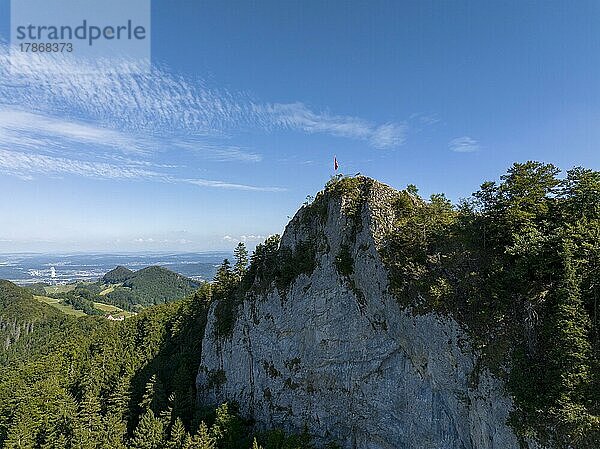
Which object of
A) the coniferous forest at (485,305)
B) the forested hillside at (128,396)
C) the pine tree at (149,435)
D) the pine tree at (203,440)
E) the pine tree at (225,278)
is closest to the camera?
the coniferous forest at (485,305)

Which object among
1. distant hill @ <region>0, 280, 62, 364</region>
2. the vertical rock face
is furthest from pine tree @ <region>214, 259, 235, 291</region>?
distant hill @ <region>0, 280, 62, 364</region>

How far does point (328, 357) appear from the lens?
33.0m

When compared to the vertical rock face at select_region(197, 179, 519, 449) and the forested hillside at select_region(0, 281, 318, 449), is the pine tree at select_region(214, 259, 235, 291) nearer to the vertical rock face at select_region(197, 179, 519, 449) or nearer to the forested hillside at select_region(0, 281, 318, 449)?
the forested hillside at select_region(0, 281, 318, 449)

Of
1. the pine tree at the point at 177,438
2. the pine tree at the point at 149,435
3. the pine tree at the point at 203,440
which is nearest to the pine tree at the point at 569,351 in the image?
the pine tree at the point at 203,440

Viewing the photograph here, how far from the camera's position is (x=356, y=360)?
102ft

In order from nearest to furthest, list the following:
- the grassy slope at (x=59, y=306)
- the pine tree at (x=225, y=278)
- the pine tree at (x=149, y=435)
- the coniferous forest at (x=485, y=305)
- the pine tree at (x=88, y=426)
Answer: the coniferous forest at (x=485, y=305), the pine tree at (x=149, y=435), the pine tree at (x=88, y=426), the pine tree at (x=225, y=278), the grassy slope at (x=59, y=306)

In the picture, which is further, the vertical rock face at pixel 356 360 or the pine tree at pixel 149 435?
the pine tree at pixel 149 435

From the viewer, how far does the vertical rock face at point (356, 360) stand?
2392 cm

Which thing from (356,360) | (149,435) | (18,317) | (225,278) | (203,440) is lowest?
(18,317)

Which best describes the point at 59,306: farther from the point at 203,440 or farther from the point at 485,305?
the point at 485,305

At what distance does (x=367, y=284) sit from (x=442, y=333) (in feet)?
24.7

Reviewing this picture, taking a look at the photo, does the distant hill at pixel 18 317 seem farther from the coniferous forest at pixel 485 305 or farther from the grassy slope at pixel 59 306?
the coniferous forest at pixel 485 305

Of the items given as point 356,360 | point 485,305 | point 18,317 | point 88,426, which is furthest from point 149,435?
point 18,317

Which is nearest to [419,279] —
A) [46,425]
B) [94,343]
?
[46,425]
